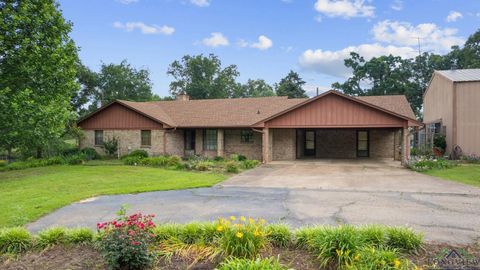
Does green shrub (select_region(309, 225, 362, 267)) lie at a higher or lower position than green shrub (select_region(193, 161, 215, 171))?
higher

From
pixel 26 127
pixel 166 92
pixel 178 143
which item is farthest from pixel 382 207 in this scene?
pixel 166 92

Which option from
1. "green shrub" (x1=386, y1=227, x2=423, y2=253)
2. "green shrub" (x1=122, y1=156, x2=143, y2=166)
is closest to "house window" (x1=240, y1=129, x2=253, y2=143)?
"green shrub" (x1=122, y1=156, x2=143, y2=166)

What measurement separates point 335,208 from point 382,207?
1230 millimetres

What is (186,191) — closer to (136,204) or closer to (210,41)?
(136,204)

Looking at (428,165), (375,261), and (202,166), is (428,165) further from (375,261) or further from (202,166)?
(375,261)

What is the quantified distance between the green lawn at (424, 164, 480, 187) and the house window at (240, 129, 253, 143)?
36.2 ft

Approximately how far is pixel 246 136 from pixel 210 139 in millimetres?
2742

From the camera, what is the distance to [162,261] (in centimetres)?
496

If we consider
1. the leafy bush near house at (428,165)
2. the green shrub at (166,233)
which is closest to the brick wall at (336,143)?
the leafy bush near house at (428,165)

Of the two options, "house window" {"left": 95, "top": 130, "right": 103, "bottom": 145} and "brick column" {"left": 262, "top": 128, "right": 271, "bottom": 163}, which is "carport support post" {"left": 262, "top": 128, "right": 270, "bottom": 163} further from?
"house window" {"left": 95, "top": 130, "right": 103, "bottom": 145}

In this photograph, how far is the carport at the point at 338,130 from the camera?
18859mm

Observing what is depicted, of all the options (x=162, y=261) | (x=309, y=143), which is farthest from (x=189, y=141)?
(x=162, y=261)

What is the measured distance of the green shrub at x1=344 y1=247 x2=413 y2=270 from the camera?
4172 millimetres

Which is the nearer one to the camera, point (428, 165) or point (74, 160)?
point (428, 165)
